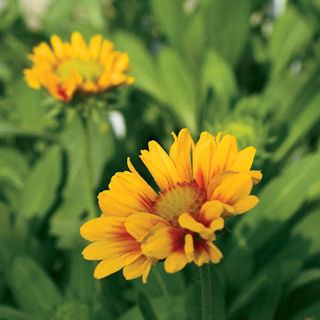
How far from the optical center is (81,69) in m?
0.75

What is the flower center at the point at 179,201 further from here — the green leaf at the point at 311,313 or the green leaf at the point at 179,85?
the green leaf at the point at 179,85

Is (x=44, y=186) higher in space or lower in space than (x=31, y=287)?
higher

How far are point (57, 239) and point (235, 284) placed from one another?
0.43 metres

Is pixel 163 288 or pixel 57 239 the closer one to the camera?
pixel 163 288

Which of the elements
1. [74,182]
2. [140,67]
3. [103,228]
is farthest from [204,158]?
[140,67]

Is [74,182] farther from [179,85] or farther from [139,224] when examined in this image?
[139,224]

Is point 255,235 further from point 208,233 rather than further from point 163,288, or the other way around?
point 208,233

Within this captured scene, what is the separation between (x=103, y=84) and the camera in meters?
0.69

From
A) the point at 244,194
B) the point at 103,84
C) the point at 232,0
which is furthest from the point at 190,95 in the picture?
the point at 244,194

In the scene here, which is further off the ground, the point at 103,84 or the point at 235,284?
the point at 103,84

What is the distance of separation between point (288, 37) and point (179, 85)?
0.44m

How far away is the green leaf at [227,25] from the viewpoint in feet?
3.47

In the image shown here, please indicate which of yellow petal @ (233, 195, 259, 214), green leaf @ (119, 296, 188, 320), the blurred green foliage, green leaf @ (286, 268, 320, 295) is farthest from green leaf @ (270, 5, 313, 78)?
yellow petal @ (233, 195, 259, 214)

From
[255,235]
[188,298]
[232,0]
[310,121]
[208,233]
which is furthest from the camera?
[232,0]
